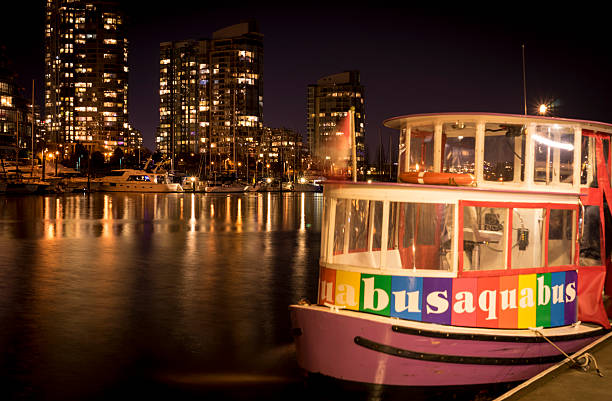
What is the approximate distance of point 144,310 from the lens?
14031 millimetres

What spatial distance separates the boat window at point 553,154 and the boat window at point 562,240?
84cm

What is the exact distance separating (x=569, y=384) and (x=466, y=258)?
240 centimetres

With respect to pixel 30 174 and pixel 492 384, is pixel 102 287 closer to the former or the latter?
pixel 492 384

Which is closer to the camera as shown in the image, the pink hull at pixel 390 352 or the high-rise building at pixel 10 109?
the pink hull at pixel 390 352

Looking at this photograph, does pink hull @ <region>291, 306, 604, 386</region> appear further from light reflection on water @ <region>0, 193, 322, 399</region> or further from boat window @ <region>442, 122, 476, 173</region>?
boat window @ <region>442, 122, 476, 173</region>

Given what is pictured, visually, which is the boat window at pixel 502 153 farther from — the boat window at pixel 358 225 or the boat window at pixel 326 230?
the boat window at pixel 326 230

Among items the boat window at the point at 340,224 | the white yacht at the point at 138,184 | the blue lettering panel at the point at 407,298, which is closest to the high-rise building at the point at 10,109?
the white yacht at the point at 138,184

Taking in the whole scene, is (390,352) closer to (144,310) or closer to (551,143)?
(551,143)

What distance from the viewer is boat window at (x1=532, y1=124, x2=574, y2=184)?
32.7 feet

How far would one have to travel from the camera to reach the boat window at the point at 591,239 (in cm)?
1041

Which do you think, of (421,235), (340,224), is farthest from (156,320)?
(421,235)

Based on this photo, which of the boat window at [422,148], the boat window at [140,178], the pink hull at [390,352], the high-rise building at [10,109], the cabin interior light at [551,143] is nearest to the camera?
the pink hull at [390,352]

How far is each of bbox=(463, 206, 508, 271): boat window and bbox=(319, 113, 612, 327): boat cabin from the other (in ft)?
0.06

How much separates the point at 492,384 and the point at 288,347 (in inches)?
154
